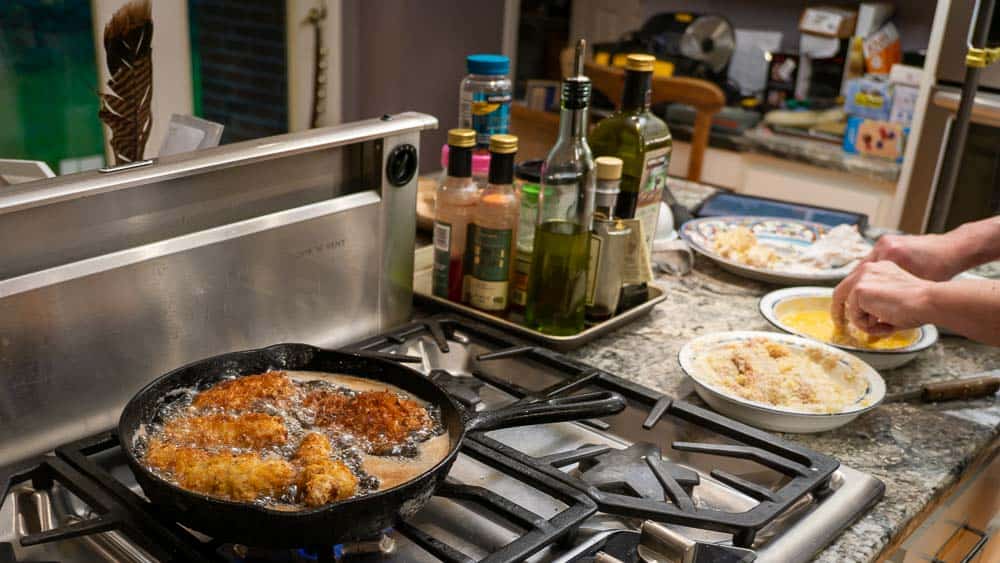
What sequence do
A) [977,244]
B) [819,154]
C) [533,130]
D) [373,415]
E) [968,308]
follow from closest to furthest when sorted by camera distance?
[373,415]
[968,308]
[977,244]
[819,154]
[533,130]

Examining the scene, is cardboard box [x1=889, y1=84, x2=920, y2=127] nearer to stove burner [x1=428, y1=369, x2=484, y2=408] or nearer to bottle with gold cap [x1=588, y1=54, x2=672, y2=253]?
bottle with gold cap [x1=588, y1=54, x2=672, y2=253]

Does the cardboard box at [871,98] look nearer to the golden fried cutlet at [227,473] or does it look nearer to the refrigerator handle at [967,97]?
the refrigerator handle at [967,97]

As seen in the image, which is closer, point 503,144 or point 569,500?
point 569,500

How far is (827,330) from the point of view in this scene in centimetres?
139

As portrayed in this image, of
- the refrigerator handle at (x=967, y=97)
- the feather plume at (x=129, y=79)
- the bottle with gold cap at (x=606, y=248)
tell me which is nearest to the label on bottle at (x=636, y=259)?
the bottle with gold cap at (x=606, y=248)

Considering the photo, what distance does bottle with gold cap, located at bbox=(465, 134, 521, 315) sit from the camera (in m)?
1.22

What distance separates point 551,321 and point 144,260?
55cm

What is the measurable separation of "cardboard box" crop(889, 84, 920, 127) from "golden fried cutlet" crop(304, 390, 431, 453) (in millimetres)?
2719

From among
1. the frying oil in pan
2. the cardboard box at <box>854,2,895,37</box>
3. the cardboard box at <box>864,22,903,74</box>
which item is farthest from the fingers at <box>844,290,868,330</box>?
the cardboard box at <box>854,2,895,37</box>

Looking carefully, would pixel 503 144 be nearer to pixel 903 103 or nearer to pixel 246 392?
pixel 246 392

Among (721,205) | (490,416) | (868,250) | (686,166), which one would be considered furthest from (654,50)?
(490,416)

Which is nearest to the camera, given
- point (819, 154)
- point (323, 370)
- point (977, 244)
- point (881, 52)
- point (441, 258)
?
point (323, 370)

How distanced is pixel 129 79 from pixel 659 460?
121 centimetres

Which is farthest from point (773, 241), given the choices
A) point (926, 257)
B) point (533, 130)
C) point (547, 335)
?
point (533, 130)
